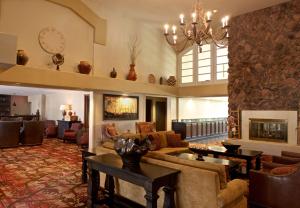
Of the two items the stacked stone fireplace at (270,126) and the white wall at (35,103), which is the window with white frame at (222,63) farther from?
the white wall at (35,103)

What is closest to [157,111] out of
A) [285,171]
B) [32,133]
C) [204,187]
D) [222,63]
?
[222,63]

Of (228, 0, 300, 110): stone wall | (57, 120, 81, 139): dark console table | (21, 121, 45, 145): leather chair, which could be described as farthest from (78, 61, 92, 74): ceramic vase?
(228, 0, 300, 110): stone wall

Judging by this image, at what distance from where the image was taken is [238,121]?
762 centimetres

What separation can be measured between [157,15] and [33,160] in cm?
606

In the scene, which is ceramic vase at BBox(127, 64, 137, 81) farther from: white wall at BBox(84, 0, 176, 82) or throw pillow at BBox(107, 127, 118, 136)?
throw pillow at BBox(107, 127, 118, 136)

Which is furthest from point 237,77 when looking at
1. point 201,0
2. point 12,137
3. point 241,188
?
point 12,137

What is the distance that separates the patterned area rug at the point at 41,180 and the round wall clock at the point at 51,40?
126 inches

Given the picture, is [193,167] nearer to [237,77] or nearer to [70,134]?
[237,77]

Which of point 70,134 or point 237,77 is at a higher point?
point 237,77

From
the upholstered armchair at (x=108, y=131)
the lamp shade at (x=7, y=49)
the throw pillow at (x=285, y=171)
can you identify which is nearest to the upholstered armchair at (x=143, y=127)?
the upholstered armchair at (x=108, y=131)

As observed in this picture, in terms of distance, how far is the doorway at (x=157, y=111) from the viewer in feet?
32.9

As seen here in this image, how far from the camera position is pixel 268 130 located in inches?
279

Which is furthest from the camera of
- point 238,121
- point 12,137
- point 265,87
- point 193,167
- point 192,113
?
point 192,113

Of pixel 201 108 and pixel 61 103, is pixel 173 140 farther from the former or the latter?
pixel 61 103
